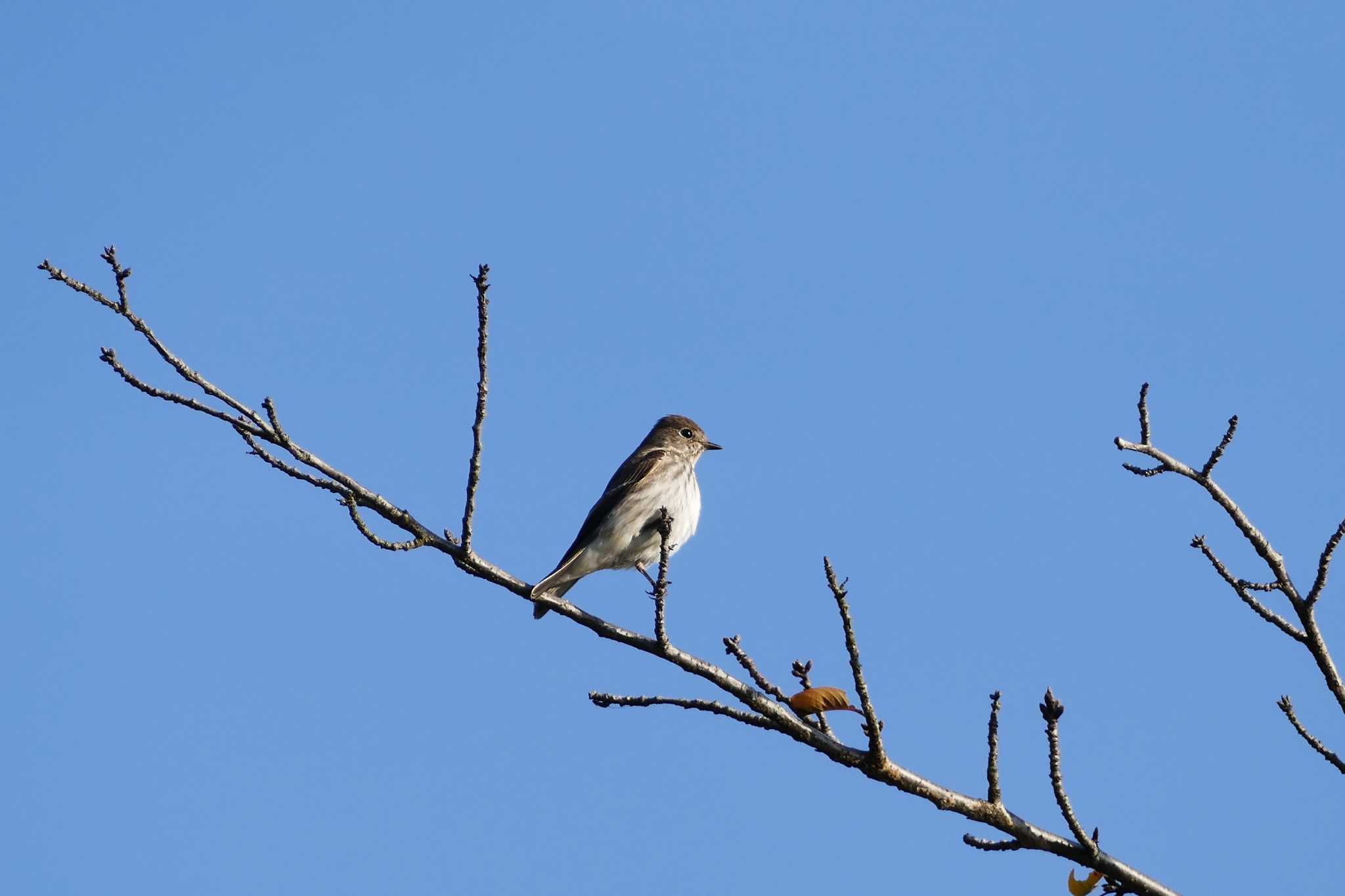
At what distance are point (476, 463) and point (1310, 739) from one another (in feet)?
11.6

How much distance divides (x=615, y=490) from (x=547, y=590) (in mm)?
2411

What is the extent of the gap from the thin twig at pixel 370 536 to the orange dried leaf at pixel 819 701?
1733mm

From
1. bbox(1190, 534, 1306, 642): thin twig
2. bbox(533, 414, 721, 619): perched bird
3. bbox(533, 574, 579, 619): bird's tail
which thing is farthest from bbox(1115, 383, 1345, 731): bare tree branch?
bbox(533, 414, 721, 619): perched bird

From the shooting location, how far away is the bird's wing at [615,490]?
978cm

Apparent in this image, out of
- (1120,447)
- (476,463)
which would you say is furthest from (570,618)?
(1120,447)

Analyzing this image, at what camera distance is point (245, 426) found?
5316mm

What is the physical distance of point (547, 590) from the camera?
8.25 metres

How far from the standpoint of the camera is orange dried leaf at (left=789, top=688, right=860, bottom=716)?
518cm

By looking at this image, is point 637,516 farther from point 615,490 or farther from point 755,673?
point 755,673

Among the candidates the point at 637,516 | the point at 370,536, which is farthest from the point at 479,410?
the point at 637,516

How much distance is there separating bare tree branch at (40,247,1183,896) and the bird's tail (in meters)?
0.60

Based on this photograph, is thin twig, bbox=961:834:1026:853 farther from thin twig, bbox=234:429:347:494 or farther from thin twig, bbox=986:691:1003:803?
thin twig, bbox=234:429:347:494

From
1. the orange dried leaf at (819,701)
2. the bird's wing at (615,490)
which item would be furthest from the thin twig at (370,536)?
the bird's wing at (615,490)

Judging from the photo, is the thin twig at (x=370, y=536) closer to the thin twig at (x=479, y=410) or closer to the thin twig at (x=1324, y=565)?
the thin twig at (x=479, y=410)
